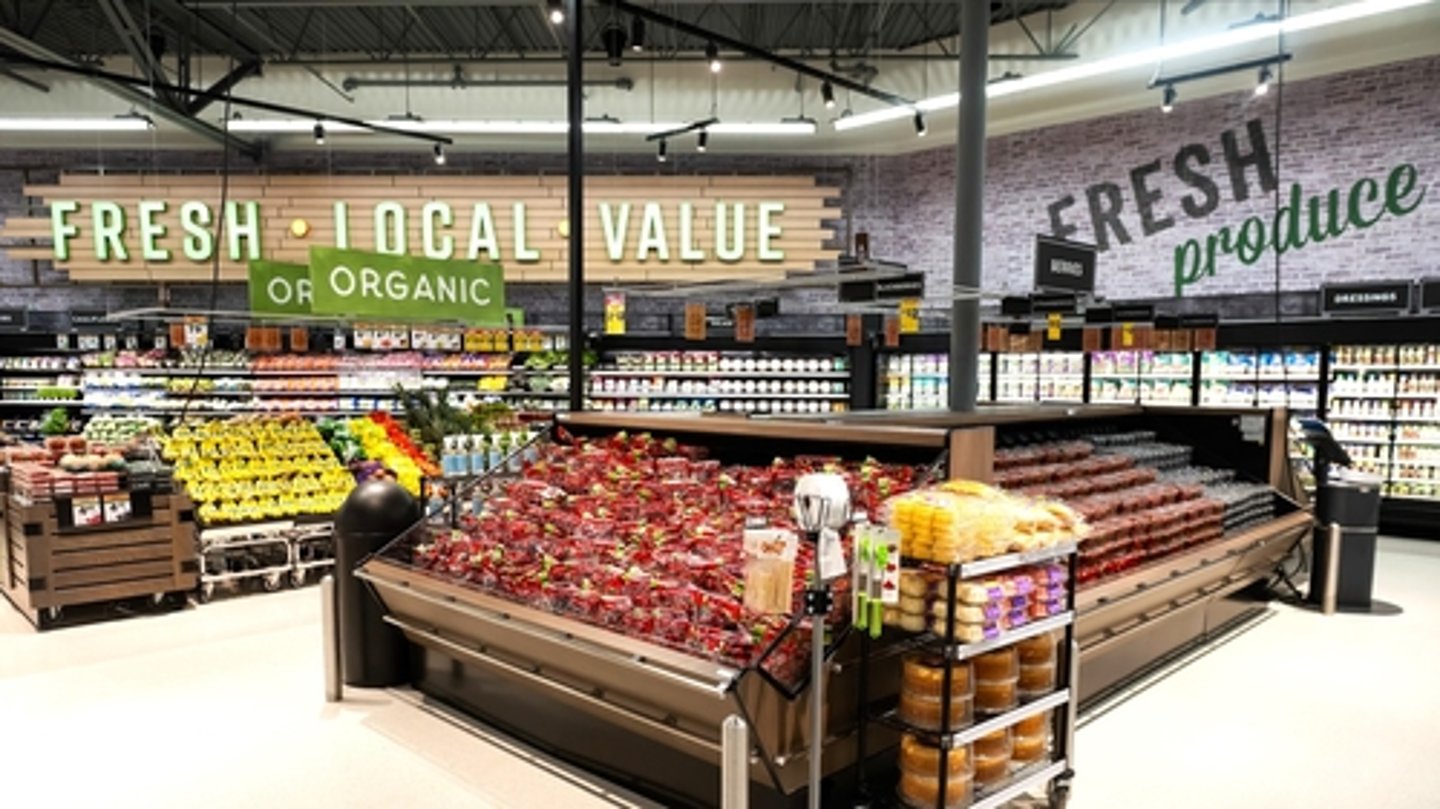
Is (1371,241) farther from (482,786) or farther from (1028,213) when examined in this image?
(482,786)

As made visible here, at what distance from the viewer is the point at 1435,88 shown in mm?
8672

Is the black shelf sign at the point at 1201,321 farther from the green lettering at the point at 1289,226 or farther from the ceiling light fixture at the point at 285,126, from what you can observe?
the ceiling light fixture at the point at 285,126

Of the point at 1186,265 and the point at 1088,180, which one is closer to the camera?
the point at 1186,265

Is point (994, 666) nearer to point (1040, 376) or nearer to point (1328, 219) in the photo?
point (1040, 376)

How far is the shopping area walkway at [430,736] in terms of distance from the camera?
3311 millimetres

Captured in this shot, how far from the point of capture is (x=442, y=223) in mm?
12094

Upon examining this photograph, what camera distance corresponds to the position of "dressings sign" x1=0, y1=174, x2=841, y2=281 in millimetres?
11992

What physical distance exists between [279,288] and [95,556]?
2.46 meters

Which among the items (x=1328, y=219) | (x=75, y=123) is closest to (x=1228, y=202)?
(x=1328, y=219)

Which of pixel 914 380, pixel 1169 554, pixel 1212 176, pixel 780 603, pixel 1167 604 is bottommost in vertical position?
pixel 1167 604

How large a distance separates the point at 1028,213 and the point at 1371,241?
3.84 m

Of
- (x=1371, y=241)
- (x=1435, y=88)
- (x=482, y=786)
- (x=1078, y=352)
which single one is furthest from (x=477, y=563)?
(x=1435, y=88)

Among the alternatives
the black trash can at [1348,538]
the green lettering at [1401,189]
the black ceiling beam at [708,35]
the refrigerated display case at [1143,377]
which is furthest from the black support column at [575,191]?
the green lettering at [1401,189]

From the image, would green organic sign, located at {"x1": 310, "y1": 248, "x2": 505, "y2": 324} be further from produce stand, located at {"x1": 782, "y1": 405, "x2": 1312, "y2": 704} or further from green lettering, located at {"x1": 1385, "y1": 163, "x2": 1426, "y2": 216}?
green lettering, located at {"x1": 1385, "y1": 163, "x2": 1426, "y2": 216}
